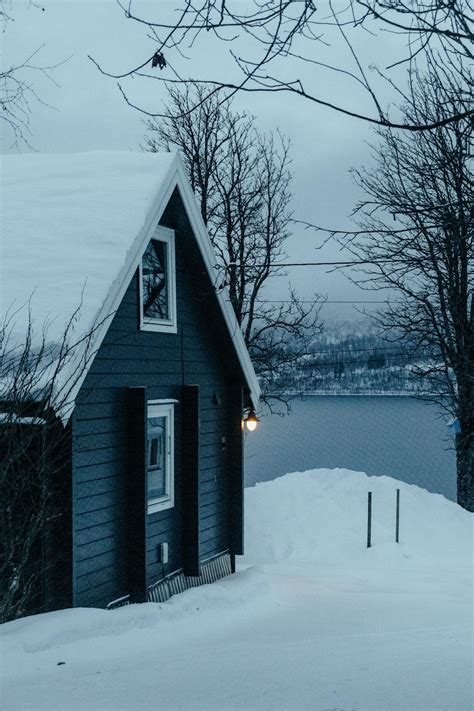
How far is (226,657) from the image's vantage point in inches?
277

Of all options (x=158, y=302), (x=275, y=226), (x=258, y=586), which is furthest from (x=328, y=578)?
(x=275, y=226)

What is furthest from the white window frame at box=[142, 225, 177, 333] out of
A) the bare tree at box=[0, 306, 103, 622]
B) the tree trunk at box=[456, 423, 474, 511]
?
the tree trunk at box=[456, 423, 474, 511]

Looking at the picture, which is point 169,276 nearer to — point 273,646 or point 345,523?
point 273,646

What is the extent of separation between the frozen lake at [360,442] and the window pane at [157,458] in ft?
45.3

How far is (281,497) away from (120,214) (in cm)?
1201

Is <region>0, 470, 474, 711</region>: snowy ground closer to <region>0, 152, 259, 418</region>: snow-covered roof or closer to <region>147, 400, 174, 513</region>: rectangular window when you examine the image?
<region>147, 400, 174, 513</region>: rectangular window

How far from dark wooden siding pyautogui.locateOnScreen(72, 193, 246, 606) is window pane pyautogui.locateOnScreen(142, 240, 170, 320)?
0.35m

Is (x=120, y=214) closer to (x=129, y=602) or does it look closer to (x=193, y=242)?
(x=193, y=242)

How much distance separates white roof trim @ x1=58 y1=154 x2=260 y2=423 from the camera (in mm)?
8532

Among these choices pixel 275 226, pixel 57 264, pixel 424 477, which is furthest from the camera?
pixel 424 477

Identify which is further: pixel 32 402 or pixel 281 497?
pixel 281 497

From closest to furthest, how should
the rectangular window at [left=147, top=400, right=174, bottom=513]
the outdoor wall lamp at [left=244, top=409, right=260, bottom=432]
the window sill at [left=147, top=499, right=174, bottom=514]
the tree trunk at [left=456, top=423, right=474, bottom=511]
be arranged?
the window sill at [left=147, top=499, right=174, bottom=514] < the rectangular window at [left=147, top=400, right=174, bottom=513] < the outdoor wall lamp at [left=244, top=409, right=260, bottom=432] < the tree trunk at [left=456, top=423, right=474, bottom=511]

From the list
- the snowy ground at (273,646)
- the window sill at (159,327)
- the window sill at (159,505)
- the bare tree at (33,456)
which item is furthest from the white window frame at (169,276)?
the snowy ground at (273,646)

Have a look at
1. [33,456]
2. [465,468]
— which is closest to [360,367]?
[465,468]
